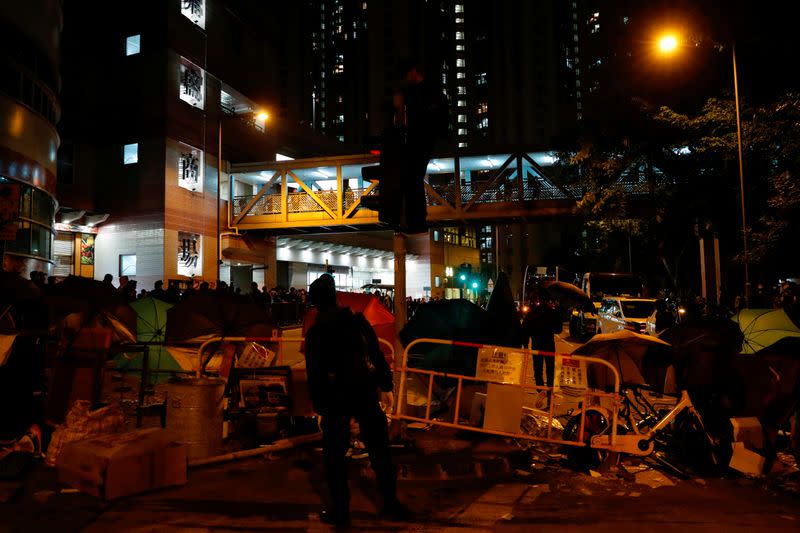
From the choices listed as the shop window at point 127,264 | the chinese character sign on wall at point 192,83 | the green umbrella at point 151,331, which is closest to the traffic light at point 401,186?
the green umbrella at point 151,331

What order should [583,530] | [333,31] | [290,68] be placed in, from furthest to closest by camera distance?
[333,31] < [290,68] < [583,530]

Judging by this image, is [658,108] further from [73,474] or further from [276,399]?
[73,474]

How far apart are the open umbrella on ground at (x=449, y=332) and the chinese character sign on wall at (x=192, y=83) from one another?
879 inches

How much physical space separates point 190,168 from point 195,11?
7.64 m

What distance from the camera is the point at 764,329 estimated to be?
25.6 feet

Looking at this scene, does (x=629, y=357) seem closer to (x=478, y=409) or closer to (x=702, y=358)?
(x=702, y=358)

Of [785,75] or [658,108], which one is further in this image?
[658,108]

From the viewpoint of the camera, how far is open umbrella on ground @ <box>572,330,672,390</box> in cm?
643

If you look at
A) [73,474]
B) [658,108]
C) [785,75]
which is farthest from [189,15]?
[73,474]

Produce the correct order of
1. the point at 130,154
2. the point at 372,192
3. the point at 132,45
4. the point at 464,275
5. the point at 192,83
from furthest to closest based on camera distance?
1. the point at 464,275
2. the point at 372,192
3. the point at 192,83
4. the point at 132,45
5. the point at 130,154

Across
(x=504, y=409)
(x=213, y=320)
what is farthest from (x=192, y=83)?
(x=504, y=409)

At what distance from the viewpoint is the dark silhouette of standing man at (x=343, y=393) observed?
4.49 m

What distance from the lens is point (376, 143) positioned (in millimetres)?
7000

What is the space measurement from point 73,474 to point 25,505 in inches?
16.4
